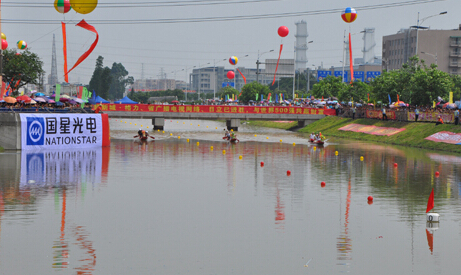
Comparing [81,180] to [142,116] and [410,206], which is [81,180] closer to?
[410,206]

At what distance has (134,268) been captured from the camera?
14453 mm

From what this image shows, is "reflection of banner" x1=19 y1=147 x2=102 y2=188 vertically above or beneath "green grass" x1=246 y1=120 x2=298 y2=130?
beneath

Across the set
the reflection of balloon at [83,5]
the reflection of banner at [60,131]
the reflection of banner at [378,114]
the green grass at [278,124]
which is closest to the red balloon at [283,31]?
the reflection of banner at [378,114]

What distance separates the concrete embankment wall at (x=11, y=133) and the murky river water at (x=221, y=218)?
3.67 m

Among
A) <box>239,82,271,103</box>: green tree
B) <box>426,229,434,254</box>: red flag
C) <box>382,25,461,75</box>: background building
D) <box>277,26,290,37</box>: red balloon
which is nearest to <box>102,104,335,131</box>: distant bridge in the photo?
<box>277,26,290,37</box>: red balloon

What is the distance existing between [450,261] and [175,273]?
771cm

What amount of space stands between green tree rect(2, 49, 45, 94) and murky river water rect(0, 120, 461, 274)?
137 feet

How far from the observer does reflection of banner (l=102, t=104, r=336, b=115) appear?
8175cm

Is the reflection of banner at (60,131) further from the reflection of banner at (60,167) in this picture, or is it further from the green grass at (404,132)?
the green grass at (404,132)

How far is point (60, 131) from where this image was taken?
45.2 m

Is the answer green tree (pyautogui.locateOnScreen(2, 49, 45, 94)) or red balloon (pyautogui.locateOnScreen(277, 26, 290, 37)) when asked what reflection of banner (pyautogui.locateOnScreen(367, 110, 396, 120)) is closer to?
red balloon (pyautogui.locateOnScreen(277, 26, 290, 37))

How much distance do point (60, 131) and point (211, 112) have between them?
134ft

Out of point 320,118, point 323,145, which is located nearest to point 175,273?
point 323,145

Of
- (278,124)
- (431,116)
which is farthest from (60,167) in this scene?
(278,124)
